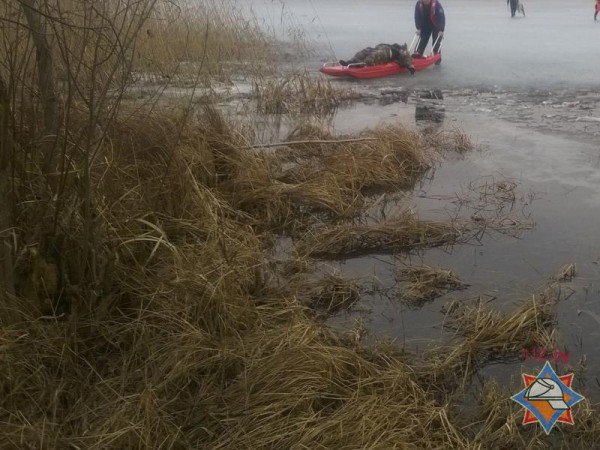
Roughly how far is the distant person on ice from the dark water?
0.58 meters

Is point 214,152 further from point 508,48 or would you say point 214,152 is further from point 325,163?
point 508,48

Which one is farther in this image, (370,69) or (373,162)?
(370,69)

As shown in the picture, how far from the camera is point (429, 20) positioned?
10.7 metres

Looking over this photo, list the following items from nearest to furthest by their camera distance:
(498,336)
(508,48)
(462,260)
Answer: (498,336) < (462,260) < (508,48)

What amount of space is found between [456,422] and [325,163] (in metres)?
3.07

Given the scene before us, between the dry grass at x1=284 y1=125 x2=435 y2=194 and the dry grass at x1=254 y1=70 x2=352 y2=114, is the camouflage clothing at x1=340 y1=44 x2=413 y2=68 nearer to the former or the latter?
the dry grass at x1=254 y1=70 x2=352 y2=114

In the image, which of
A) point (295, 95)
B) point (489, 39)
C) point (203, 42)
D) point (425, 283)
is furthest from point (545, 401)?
point (489, 39)

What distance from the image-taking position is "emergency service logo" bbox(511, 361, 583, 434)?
7.13 ft

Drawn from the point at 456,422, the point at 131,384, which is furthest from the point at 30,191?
the point at 456,422

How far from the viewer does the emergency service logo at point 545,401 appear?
2.17 meters

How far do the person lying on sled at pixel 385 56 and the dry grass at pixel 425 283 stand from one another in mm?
6432

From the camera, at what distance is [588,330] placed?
2.92m

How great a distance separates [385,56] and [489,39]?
15.6ft

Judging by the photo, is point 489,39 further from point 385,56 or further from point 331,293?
point 331,293
